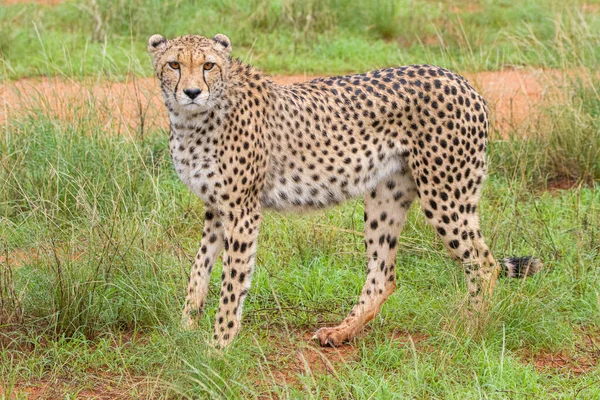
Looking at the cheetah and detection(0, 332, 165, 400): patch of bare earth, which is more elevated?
the cheetah

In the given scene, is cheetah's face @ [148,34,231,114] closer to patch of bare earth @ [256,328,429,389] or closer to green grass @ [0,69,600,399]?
green grass @ [0,69,600,399]

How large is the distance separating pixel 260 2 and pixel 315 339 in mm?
5040

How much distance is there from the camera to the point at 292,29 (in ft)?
27.5

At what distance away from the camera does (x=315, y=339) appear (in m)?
3.96

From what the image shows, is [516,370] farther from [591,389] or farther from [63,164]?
[63,164]

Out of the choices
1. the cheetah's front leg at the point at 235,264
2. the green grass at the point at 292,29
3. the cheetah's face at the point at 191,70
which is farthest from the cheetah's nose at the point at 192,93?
the green grass at the point at 292,29

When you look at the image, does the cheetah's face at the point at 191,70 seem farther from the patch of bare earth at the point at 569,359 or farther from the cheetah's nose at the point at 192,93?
the patch of bare earth at the point at 569,359

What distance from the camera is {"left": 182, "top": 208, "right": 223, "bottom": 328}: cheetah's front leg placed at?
3859 mm

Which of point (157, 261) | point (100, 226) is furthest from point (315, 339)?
point (100, 226)

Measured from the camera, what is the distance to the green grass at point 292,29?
7656mm

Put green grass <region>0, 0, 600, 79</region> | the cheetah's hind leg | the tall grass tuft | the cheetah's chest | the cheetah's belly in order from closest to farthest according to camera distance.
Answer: the cheetah's chest
the cheetah's belly
the cheetah's hind leg
the tall grass tuft
green grass <region>0, 0, 600, 79</region>

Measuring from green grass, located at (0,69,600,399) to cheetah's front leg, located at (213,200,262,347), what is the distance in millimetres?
129

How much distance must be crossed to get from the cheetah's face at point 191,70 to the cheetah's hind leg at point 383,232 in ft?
2.65

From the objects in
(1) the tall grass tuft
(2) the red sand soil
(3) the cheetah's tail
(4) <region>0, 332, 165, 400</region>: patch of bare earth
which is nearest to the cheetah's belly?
(3) the cheetah's tail
